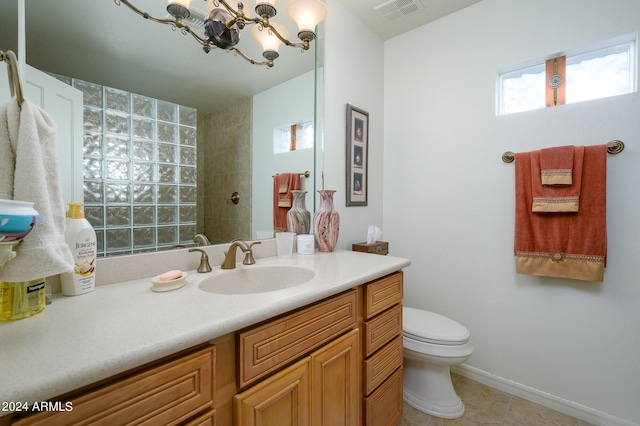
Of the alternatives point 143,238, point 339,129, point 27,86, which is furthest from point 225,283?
point 339,129

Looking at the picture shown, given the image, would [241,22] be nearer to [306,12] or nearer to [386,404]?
[306,12]

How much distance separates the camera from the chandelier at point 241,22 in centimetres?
109

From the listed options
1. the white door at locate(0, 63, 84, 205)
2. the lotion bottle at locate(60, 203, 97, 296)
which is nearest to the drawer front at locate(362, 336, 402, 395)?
the lotion bottle at locate(60, 203, 97, 296)

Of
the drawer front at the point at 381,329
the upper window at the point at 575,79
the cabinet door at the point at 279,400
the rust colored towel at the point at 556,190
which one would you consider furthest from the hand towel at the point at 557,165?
the cabinet door at the point at 279,400

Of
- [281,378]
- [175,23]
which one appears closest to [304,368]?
[281,378]

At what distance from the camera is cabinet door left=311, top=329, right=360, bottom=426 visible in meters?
0.88

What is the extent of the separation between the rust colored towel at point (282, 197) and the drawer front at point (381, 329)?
708 mm

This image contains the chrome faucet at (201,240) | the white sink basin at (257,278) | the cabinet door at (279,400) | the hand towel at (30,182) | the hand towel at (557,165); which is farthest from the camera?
the hand towel at (557,165)

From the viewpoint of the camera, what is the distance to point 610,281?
1.39m

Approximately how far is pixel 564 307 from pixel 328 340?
4.83 feet

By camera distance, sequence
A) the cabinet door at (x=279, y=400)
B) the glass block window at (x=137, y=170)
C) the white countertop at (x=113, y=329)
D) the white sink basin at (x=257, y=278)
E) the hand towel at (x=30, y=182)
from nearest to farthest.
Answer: the white countertop at (x=113, y=329) → the hand towel at (x=30, y=182) → the cabinet door at (x=279, y=400) → the glass block window at (x=137, y=170) → the white sink basin at (x=257, y=278)

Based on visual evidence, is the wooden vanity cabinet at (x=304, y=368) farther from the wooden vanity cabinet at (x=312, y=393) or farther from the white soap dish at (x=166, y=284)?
the white soap dish at (x=166, y=284)

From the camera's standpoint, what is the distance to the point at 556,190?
147 centimetres

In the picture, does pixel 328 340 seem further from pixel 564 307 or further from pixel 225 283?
pixel 564 307
